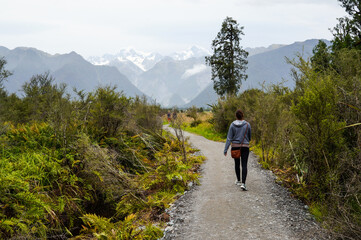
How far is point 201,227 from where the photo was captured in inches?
179

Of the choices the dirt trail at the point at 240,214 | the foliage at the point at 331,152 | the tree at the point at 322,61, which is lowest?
the dirt trail at the point at 240,214

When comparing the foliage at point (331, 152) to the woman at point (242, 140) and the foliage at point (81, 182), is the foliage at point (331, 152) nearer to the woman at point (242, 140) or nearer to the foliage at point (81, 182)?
the woman at point (242, 140)

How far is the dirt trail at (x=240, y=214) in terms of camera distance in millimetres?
4238

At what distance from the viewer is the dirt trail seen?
4.24 m

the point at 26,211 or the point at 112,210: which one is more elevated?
the point at 26,211

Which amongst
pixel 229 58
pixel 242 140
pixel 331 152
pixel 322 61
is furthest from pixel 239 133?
pixel 229 58

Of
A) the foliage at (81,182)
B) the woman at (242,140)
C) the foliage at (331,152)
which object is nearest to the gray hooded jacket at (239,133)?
the woman at (242,140)

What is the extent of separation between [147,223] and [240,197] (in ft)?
7.38

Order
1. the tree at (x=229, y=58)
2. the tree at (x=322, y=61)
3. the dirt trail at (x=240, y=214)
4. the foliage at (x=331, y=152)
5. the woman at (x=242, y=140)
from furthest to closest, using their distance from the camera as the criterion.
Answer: the tree at (x=229, y=58), the tree at (x=322, y=61), the woman at (x=242, y=140), the dirt trail at (x=240, y=214), the foliage at (x=331, y=152)

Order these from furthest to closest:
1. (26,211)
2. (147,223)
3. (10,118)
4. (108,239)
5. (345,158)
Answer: (10,118), (26,211), (147,223), (345,158), (108,239)

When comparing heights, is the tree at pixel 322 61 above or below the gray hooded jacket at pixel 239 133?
above

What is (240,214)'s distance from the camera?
196 inches

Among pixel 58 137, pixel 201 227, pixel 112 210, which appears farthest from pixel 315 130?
pixel 58 137

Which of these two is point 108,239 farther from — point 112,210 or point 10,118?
point 10,118
